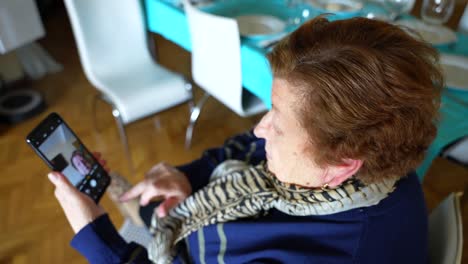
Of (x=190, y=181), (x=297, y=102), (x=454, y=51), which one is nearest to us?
(x=297, y=102)

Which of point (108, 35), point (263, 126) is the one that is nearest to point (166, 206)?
point (263, 126)

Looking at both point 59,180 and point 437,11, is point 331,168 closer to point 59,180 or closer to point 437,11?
point 59,180

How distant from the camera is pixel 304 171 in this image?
0.64 meters

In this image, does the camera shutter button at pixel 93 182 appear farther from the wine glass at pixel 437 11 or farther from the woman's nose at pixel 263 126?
Answer: the wine glass at pixel 437 11

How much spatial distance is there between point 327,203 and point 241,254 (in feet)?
0.65

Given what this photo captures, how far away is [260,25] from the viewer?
155 centimetres

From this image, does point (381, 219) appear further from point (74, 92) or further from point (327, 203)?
point (74, 92)

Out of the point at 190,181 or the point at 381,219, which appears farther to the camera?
the point at 190,181

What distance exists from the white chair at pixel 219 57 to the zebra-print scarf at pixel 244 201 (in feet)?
1.79

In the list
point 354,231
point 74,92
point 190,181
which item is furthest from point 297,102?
point 74,92

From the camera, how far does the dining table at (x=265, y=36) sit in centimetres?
103

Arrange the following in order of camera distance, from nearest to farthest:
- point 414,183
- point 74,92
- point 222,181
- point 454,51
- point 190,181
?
1. point 414,183
2. point 222,181
3. point 190,181
4. point 454,51
5. point 74,92

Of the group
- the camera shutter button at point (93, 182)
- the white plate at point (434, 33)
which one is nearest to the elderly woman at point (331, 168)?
the camera shutter button at point (93, 182)

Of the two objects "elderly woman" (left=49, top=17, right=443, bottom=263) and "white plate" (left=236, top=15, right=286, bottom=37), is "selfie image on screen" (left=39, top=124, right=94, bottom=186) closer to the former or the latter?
"elderly woman" (left=49, top=17, right=443, bottom=263)
